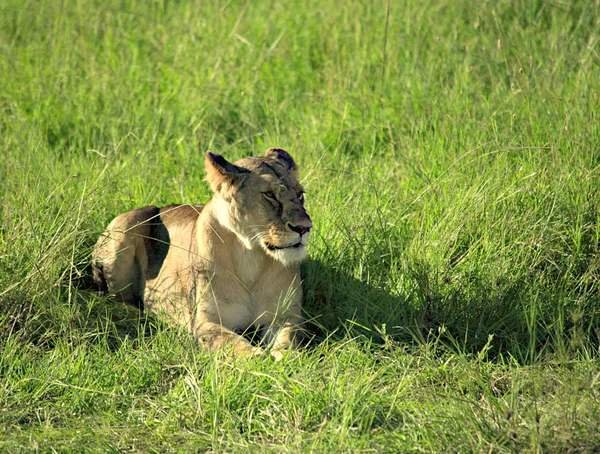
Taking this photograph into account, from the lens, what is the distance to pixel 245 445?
9.69 feet

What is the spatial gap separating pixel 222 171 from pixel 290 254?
1.65 ft

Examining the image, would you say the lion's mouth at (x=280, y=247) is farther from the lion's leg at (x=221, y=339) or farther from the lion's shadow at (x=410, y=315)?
the lion's leg at (x=221, y=339)

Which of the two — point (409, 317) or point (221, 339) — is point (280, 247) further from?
point (409, 317)

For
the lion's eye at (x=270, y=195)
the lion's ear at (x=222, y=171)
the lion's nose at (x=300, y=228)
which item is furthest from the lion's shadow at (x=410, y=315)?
the lion's ear at (x=222, y=171)

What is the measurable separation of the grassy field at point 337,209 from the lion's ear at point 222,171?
0.70 m

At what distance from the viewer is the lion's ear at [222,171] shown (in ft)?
12.7

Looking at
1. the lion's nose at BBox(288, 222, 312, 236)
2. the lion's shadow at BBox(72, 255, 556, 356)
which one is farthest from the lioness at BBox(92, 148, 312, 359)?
the lion's shadow at BBox(72, 255, 556, 356)

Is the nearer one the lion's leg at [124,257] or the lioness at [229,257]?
the lioness at [229,257]

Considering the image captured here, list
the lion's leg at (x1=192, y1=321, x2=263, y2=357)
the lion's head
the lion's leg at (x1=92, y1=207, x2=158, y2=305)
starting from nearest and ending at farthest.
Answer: the lion's leg at (x1=192, y1=321, x2=263, y2=357) < the lion's head < the lion's leg at (x1=92, y1=207, x2=158, y2=305)

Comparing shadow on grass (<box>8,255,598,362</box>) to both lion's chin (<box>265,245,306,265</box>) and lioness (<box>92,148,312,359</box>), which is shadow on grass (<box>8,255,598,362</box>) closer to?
lioness (<box>92,148,312,359</box>)

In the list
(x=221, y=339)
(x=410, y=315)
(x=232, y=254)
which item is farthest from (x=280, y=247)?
(x=410, y=315)

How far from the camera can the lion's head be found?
3812 mm

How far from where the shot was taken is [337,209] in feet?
15.3

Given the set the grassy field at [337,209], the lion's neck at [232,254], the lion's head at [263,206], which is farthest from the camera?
the lion's neck at [232,254]
